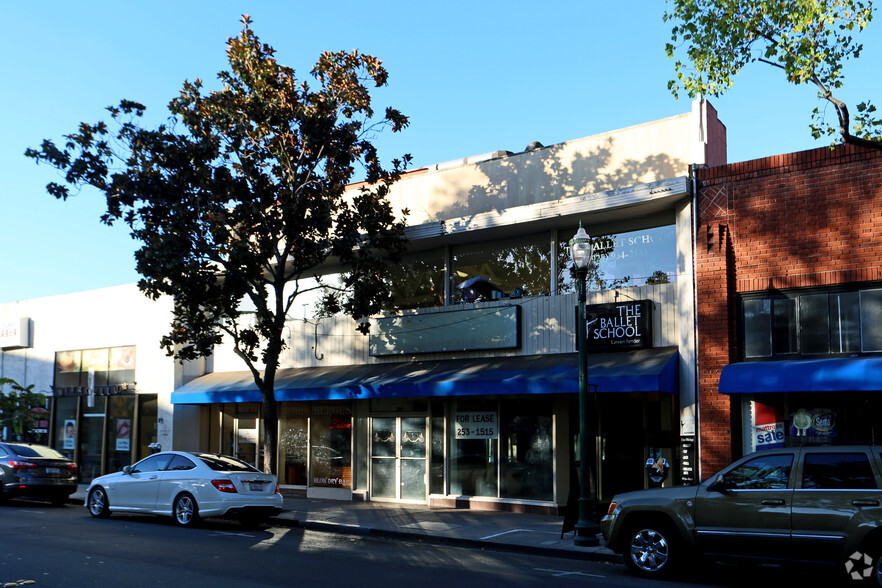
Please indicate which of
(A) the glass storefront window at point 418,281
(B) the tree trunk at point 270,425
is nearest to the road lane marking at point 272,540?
(B) the tree trunk at point 270,425

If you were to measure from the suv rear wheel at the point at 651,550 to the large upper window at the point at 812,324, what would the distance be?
5.67m

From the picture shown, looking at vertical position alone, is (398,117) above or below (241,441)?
above

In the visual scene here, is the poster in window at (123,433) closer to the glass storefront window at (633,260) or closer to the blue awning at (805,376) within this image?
the glass storefront window at (633,260)

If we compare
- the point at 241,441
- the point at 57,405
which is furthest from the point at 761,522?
the point at 57,405

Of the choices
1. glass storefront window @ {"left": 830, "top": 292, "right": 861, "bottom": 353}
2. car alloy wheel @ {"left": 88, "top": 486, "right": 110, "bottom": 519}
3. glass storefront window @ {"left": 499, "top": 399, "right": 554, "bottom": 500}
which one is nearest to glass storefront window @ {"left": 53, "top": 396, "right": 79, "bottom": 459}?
car alloy wheel @ {"left": 88, "top": 486, "right": 110, "bottom": 519}

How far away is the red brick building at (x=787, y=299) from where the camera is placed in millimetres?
13961

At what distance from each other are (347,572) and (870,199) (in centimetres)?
1026

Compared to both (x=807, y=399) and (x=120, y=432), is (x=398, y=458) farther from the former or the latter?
(x=120, y=432)

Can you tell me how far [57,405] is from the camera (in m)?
28.3

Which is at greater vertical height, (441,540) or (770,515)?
(770,515)

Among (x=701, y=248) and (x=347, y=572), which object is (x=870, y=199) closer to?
(x=701, y=248)

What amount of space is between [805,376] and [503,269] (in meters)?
7.18

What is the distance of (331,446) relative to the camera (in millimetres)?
21234

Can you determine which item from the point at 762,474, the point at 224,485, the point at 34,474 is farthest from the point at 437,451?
the point at 762,474
